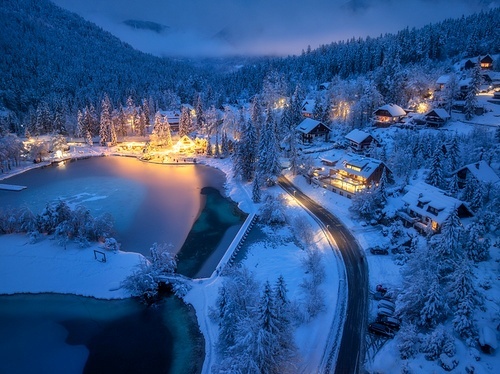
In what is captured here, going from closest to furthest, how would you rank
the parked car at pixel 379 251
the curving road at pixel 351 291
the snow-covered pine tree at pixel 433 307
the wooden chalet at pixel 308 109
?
the curving road at pixel 351 291 < the snow-covered pine tree at pixel 433 307 < the parked car at pixel 379 251 < the wooden chalet at pixel 308 109

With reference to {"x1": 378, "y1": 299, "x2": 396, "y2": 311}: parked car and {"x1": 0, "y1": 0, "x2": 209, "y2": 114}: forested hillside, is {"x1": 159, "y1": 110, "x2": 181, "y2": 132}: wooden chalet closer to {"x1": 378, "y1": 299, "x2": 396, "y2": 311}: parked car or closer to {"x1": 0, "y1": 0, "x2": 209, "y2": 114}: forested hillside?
{"x1": 0, "y1": 0, "x2": 209, "y2": 114}: forested hillside

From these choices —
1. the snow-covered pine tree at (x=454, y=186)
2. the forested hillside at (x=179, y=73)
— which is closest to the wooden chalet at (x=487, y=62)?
the forested hillside at (x=179, y=73)

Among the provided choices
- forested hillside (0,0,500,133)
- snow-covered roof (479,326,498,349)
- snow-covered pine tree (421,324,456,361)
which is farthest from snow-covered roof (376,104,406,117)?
snow-covered pine tree (421,324,456,361)

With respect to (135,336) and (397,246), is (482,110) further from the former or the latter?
(135,336)

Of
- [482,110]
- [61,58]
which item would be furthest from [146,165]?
[61,58]

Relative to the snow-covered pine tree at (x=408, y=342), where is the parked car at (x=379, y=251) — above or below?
above

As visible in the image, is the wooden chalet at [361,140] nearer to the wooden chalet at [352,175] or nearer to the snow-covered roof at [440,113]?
the wooden chalet at [352,175]
